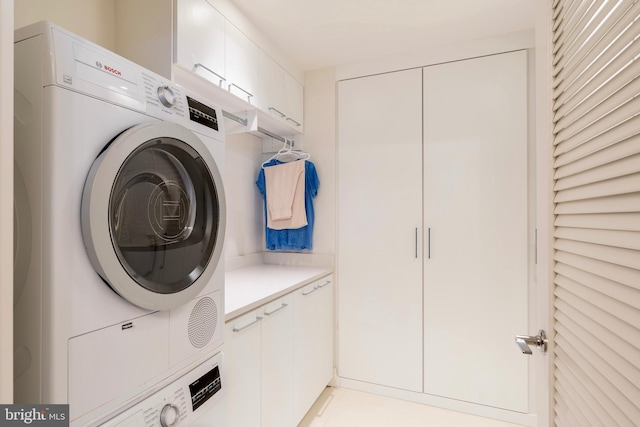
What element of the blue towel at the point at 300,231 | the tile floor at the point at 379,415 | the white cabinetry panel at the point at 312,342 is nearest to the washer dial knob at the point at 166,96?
the white cabinetry panel at the point at 312,342

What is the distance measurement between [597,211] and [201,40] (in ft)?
5.10

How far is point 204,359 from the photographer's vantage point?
1055 mm

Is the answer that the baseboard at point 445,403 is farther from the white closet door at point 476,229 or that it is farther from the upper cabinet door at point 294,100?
the upper cabinet door at point 294,100

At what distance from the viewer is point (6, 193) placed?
491 mm

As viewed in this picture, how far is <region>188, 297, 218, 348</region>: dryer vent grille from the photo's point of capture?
1004mm

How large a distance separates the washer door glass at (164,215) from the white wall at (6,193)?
0.24m

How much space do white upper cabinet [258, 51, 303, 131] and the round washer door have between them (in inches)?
40.3

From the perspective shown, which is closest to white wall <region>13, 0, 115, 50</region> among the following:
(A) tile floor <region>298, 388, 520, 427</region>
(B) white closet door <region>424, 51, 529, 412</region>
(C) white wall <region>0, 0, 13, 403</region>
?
(C) white wall <region>0, 0, 13, 403</region>

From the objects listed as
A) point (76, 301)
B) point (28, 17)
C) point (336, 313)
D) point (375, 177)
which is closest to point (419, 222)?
point (375, 177)

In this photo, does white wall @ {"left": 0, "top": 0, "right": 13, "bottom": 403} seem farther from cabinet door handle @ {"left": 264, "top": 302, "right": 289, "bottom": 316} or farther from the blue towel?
the blue towel

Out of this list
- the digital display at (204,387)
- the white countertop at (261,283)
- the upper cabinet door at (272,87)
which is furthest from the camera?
the upper cabinet door at (272,87)

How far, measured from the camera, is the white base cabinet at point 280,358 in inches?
50.8

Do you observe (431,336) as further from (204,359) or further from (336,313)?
(204,359)

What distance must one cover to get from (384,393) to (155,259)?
207cm
